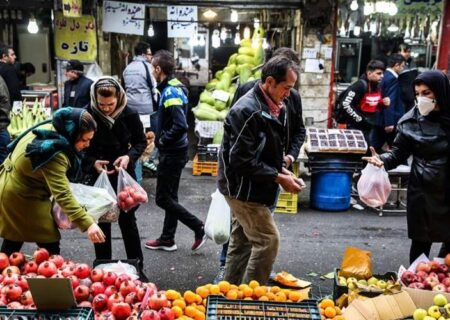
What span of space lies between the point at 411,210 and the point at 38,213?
9.86 ft

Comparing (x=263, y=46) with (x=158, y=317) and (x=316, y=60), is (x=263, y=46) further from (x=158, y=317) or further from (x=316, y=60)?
(x=158, y=317)

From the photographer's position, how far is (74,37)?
896 cm

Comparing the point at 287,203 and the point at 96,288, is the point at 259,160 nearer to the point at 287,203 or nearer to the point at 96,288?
the point at 96,288

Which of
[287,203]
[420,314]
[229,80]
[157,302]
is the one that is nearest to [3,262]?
[157,302]

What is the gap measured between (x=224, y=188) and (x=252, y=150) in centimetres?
48

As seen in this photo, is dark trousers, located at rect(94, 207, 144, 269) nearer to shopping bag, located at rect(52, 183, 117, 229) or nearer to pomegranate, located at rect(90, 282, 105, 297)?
shopping bag, located at rect(52, 183, 117, 229)

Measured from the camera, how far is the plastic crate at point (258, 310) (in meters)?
2.64

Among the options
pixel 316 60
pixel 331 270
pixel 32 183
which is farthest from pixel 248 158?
pixel 316 60

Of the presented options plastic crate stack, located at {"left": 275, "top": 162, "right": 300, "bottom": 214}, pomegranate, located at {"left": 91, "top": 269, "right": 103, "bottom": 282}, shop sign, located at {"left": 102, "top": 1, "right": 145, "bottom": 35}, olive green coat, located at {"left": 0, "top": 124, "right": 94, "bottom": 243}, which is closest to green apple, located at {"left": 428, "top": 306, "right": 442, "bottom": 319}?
pomegranate, located at {"left": 91, "top": 269, "right": 103, "bottom": 282}

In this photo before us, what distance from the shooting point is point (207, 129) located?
31.3 ft

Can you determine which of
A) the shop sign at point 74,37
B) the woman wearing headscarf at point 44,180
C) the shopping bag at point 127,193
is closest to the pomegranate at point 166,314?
the woman wearing headscarf at point 44,180

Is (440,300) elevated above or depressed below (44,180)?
below

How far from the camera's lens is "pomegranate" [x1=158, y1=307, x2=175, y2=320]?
9.54ft

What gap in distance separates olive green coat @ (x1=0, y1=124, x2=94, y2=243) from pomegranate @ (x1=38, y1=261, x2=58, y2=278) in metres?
0.30
